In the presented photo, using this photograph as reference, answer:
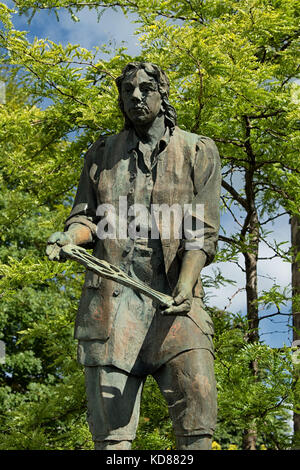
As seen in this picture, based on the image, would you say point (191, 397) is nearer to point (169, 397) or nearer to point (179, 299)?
point (169, 397)

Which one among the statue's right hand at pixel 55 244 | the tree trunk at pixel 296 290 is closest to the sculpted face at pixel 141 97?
the statue's right hand at pixel 55 244

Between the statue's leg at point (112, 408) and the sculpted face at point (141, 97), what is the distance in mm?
1338

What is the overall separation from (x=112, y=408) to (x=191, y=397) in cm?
40

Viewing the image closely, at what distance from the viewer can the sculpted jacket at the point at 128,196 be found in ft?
13.1

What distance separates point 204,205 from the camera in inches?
161

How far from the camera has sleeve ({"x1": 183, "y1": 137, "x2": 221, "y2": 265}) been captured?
13.1 ft

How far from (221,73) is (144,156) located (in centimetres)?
350

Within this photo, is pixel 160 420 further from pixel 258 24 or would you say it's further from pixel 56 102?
pixel 258 24

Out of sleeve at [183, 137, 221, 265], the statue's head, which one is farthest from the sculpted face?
sleeve at [183, 137, 221, 265]

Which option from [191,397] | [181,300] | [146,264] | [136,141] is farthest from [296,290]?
[181,300]

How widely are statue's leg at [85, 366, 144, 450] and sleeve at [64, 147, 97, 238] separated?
785mm

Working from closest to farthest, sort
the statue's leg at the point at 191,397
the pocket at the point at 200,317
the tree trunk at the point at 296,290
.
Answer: the statue's leg at the point at 191,397 → the pocket at the point at 200,317 → the tree trunk at the point at 296,290

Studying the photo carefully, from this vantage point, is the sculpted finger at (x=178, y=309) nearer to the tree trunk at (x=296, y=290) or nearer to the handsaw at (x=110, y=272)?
the handsaw at (x=110, y=272)
